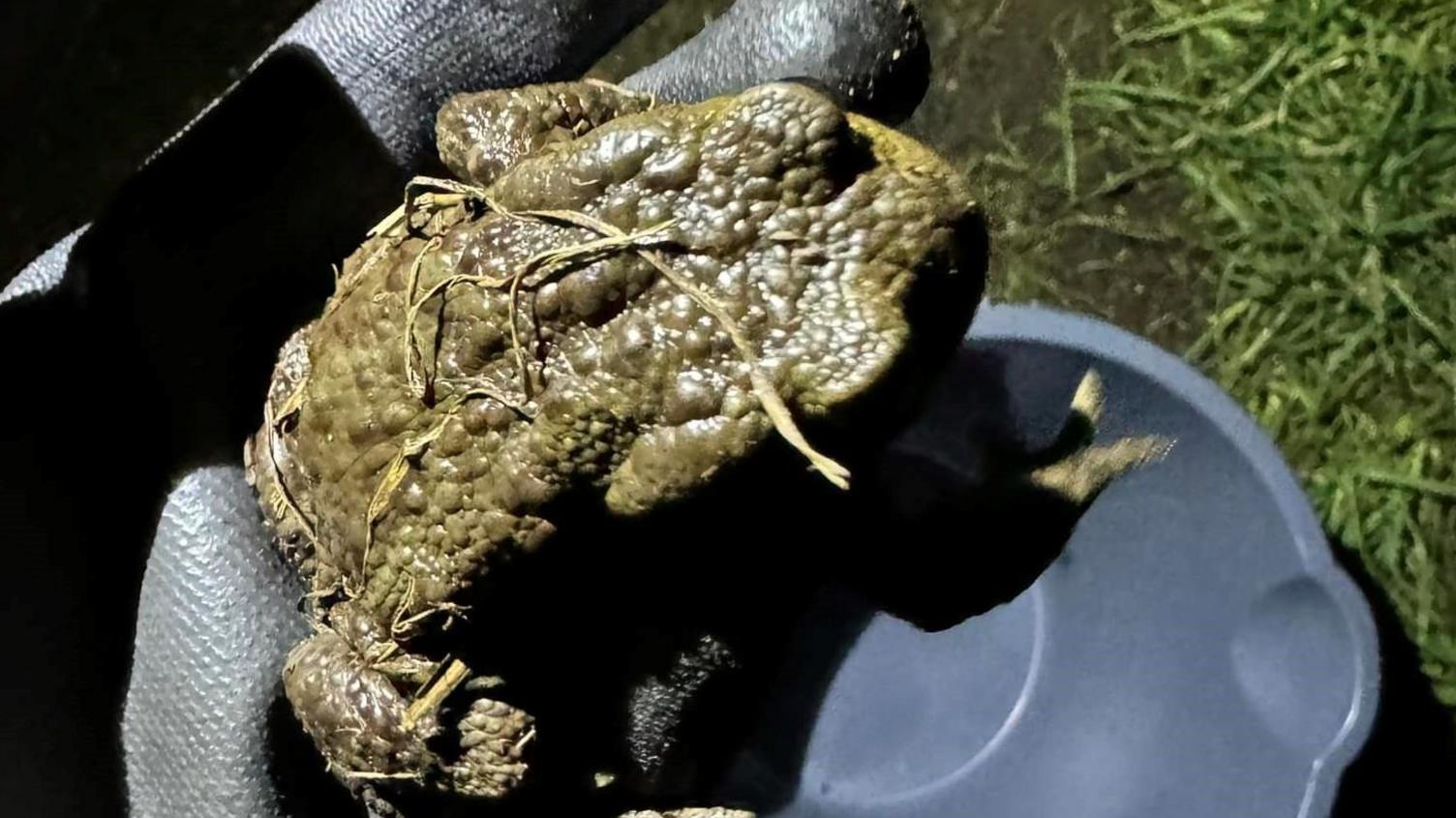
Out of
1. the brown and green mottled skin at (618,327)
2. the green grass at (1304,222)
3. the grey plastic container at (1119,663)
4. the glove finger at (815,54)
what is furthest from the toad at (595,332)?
the green grass at (1304,222)

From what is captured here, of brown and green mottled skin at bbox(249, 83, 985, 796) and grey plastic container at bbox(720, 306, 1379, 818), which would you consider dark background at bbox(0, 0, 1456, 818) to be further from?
brown and green mottled skin at bbox(249, 83, 985, 796)

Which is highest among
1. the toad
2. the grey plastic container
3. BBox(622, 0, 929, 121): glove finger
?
the toad

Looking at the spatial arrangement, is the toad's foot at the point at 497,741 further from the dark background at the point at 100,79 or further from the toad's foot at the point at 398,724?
the dark background at the point at 100,79

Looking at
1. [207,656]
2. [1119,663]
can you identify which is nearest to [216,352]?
[207,656]

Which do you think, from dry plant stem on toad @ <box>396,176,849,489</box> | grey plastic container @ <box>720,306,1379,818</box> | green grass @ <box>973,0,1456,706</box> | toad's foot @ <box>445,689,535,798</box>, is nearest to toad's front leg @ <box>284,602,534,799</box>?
toad's foot @ <box>445,689,535,798</box>

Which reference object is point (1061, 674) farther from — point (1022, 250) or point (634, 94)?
point (634, 94)

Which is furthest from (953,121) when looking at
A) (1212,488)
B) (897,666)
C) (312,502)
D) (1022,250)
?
(312,502)

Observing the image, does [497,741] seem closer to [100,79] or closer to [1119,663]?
[1119,663]
